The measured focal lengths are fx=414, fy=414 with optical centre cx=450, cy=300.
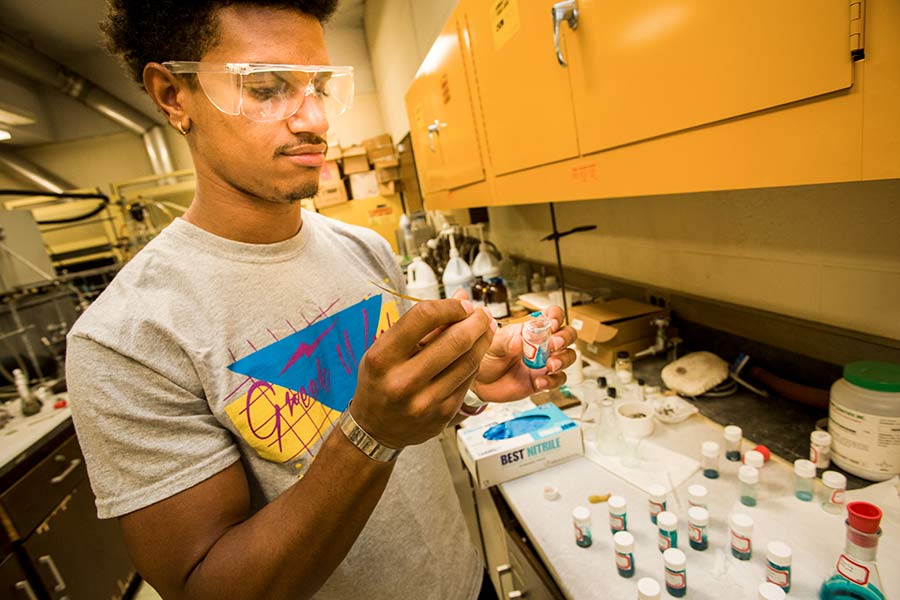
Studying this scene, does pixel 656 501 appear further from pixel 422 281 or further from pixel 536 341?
pixel 422 281

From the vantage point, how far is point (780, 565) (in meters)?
0.67

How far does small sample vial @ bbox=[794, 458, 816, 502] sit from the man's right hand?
76 centimetres

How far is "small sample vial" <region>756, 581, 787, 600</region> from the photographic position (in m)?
0.62

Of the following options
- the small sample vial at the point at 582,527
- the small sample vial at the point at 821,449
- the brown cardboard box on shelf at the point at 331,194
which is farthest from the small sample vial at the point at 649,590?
the brown cardboard box on shelf at the point at 331,194

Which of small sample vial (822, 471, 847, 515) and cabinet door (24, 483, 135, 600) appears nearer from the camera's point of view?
small sample vial (822, 471, 847, 515)

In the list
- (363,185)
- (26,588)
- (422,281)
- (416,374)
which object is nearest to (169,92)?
(416,374)

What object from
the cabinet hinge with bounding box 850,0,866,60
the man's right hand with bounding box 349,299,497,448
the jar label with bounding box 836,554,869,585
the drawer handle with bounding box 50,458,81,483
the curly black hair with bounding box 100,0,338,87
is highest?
the curly black hair with bounding box 100,0,338,87

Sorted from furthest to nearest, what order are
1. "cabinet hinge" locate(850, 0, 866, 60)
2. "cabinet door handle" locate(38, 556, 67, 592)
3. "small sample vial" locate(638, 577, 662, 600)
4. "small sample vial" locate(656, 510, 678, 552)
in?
"cabinet door handle" locate(38, 556, 67, 592), "small sample vial" locate(656, 510, 678, 552), "small sample vial" locate(638, 577, 662, 600), "cabinet hinge" locate(850, 0, 866, 60)

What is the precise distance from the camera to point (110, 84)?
15.1ft

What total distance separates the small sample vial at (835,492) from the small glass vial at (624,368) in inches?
22.1

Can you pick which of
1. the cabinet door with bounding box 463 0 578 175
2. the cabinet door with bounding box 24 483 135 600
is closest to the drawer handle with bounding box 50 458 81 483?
the cabinet door with bounding box 24 483 135 600

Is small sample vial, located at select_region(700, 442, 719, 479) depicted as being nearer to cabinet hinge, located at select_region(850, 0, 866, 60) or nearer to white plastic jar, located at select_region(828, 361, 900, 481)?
white plastic jar, located at select_region(828, 361, 900, 481)

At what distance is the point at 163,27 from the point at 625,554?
4.22 feet

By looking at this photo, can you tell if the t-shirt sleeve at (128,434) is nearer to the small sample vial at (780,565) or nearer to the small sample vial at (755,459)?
the small sample vial at (780,565)
